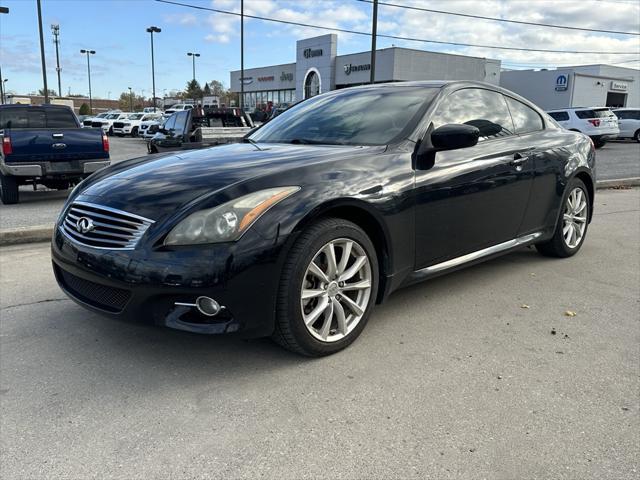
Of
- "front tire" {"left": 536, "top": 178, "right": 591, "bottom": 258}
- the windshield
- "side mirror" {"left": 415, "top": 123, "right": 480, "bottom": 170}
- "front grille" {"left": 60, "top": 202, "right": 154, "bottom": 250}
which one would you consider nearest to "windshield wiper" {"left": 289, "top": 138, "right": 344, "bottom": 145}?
the windshield

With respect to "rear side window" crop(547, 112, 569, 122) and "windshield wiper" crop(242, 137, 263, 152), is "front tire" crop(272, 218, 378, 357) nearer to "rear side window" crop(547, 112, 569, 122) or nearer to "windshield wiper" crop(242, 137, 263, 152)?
"windshield wiper" crop(242, 137, 263, 152)

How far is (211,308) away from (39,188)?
9.65 meters

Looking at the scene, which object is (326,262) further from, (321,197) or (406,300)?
(406,300)

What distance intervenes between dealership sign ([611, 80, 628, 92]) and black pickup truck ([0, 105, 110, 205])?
174 ft

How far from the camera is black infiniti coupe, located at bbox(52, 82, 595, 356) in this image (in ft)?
8.91

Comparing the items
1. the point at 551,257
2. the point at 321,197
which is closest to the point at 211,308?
the point at 321,197

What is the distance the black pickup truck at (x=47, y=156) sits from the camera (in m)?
8.27

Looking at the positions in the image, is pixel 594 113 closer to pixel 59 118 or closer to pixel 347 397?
pixel 59 118

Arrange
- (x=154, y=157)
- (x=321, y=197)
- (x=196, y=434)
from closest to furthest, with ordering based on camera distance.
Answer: (x=196, y=434)
(x=321, y=197)
(x=154, y=157)

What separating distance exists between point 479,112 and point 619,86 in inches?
2206

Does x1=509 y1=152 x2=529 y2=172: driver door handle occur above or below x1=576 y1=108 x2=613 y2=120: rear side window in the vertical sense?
below

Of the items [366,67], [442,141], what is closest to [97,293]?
[442,141]

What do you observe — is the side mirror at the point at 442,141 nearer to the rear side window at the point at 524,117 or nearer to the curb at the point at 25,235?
the rear side window at the point at 524,117

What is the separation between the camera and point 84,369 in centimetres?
303
